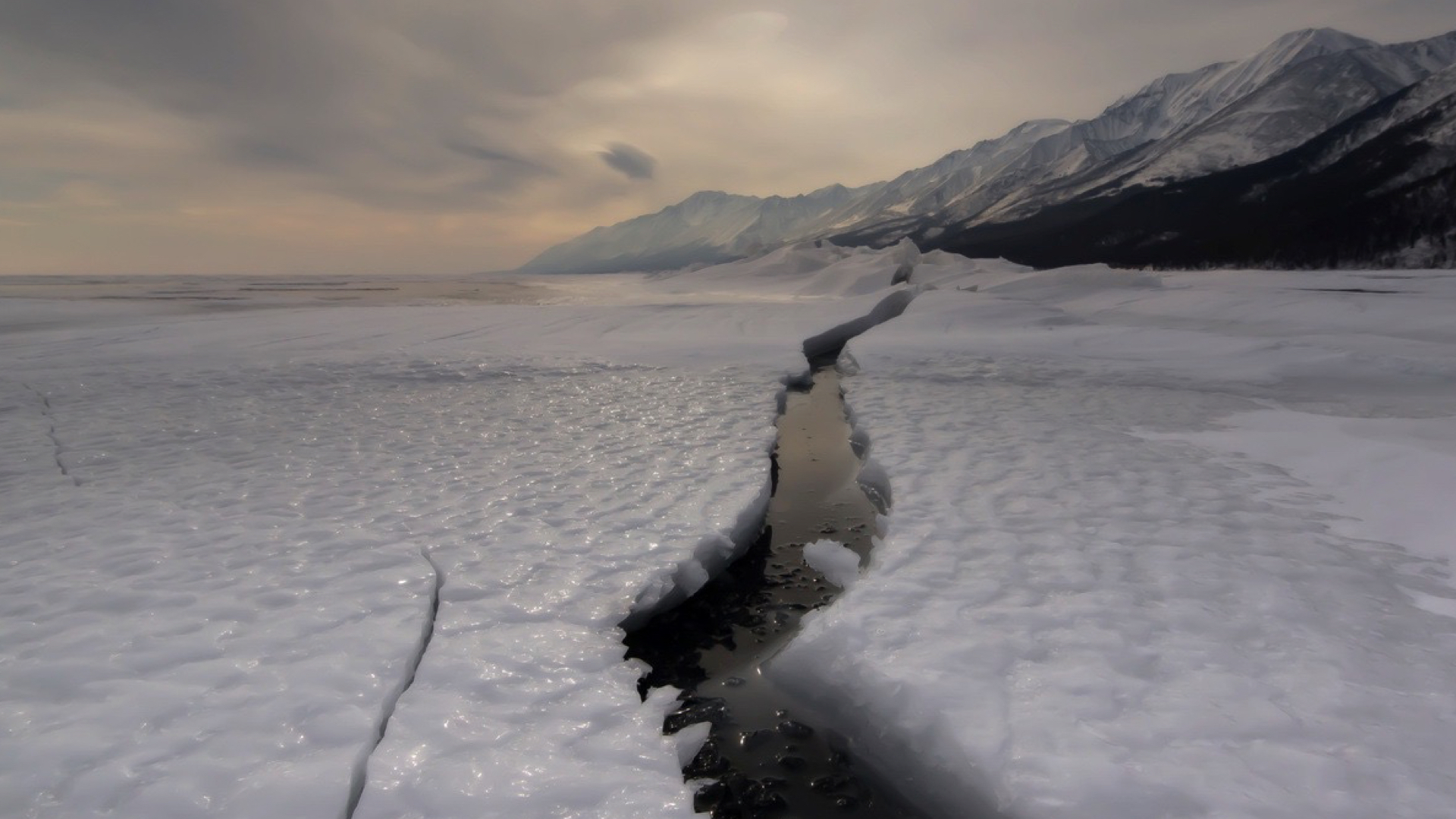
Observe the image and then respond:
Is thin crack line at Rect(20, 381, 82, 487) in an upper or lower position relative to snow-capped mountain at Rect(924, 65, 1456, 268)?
lower

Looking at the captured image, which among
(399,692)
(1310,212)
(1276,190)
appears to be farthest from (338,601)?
(1276,190)

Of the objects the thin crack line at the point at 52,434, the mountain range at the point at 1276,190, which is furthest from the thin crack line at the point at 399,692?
the mountain range at the point at 1276,190

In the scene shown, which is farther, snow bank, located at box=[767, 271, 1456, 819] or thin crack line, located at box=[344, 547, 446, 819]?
snow bank, located at box=[767, 271, 1456, 819]

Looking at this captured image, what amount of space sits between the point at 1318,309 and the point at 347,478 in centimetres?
2116

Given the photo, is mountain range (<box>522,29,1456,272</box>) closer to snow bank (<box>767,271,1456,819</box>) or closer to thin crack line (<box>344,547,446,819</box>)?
snow bank (<box>767,271,1456,819</box>)

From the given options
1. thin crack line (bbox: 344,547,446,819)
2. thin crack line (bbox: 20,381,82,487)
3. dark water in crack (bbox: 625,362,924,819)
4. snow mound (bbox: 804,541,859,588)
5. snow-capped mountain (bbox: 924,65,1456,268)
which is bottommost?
dark water in crack (bbox: 625,362,924,819)

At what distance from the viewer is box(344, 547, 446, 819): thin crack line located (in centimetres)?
265

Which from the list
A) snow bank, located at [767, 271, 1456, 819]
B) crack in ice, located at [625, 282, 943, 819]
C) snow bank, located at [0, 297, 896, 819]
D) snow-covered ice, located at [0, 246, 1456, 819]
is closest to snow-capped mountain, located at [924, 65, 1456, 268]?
snow-covered ice, located at [0, 246, 1456, 819]

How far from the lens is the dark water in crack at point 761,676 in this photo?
10.7 feet

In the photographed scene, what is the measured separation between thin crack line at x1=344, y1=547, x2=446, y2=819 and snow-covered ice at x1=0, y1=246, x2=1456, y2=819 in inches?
0.7

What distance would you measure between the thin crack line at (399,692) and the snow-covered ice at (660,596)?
18 millimetres

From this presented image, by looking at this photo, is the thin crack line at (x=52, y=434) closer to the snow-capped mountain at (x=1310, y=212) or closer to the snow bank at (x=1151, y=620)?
the snow bank at (x=1151, y=620)

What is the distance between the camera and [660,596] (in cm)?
436

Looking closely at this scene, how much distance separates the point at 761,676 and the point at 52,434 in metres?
8.63
